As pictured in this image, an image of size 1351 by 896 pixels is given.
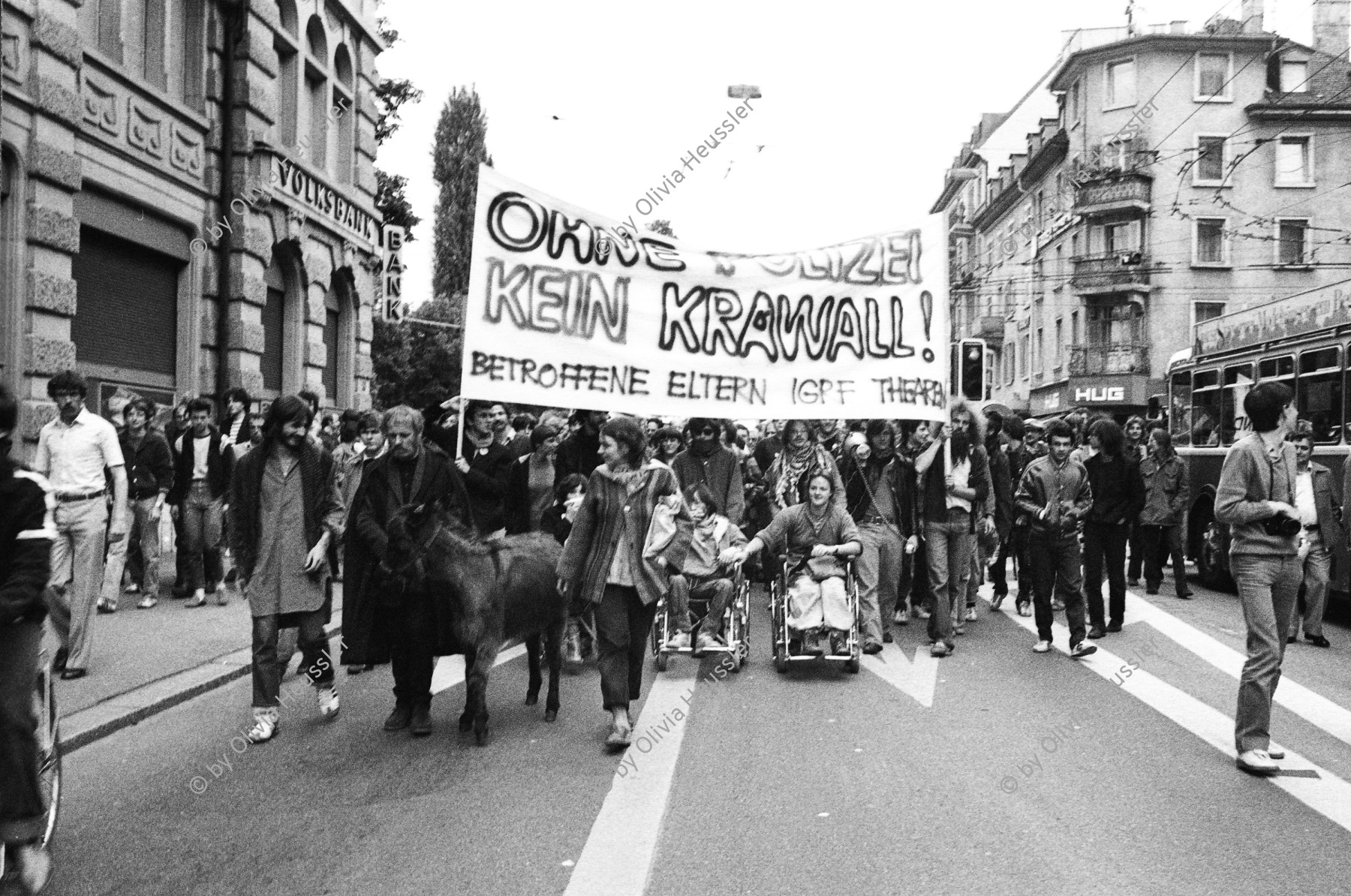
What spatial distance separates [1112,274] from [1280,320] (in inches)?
1368

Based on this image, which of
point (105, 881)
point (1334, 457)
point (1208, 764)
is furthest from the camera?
point (1334, 457)

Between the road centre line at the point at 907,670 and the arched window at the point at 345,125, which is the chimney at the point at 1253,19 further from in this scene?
the road centre line at the point at 907,670

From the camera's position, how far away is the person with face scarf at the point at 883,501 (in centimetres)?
1018

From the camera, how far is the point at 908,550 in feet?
34.4

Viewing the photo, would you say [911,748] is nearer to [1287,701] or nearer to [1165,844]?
[1165,844]

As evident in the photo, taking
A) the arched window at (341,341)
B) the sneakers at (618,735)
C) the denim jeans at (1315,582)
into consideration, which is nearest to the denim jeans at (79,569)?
the sneakers at (618,735)

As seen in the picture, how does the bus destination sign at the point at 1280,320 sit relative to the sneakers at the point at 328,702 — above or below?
above

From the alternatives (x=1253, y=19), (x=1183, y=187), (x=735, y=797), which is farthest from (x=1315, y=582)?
(x=1253, y=19)

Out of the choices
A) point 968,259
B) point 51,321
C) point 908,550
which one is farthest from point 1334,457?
point 968,259

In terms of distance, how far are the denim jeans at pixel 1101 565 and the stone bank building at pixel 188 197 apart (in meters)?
9.95

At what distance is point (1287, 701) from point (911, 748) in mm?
3123

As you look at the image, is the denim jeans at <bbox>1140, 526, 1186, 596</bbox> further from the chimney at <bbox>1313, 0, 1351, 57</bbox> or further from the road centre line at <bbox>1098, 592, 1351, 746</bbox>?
the chimney at <bbox>1313, 0, 1351, 57</bbox>

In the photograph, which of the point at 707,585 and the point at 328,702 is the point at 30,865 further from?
the point at 707,585

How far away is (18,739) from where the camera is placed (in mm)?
4078
